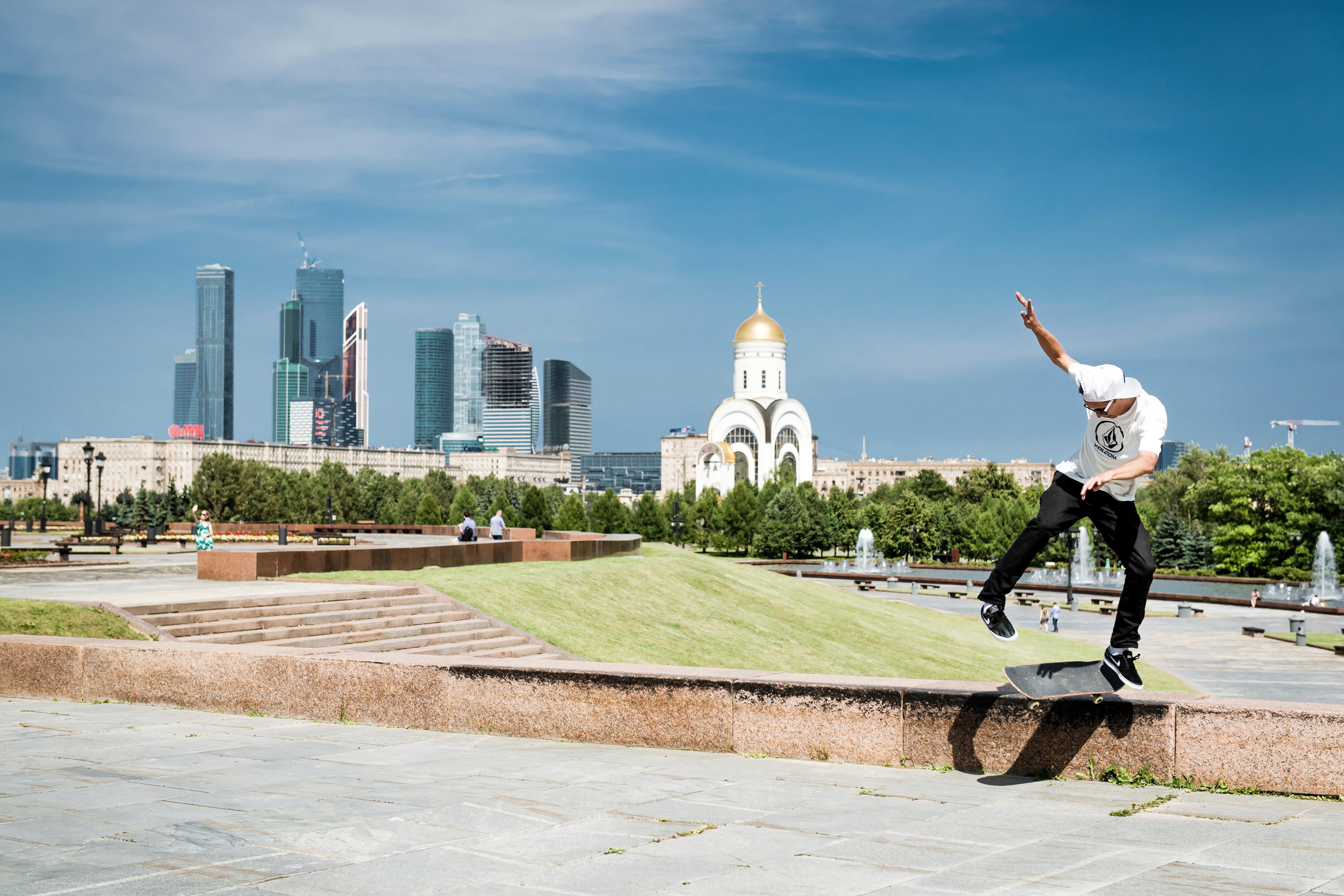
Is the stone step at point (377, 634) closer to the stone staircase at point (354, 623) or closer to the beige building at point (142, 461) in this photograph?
the stone staircase at point (354, 623)

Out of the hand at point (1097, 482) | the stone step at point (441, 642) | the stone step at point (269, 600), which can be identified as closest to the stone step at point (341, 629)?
the stone step at point (441, 642)

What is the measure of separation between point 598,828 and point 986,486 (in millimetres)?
111605

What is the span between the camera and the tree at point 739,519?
291 feet

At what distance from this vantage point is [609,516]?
89625 mm

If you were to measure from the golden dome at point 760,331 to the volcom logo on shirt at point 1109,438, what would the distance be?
11753 centimetres

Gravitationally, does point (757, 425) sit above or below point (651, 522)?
above

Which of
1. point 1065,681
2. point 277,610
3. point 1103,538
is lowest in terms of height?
point 277,610

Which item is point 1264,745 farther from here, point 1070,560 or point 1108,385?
point 1070,560

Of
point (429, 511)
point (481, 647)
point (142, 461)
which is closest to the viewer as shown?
point (481, 647)

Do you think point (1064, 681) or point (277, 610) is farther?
point (277, 610)

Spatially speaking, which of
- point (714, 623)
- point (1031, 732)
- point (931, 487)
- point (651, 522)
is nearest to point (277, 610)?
point (714, 623)

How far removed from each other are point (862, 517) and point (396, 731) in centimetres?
9181

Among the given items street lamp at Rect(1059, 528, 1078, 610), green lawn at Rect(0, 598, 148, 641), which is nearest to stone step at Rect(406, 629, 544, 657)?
green lawn at Rect(0, 598, 148, 641)

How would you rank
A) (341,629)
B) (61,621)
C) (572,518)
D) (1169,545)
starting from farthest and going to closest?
(572,518) → (1169,545) → (341,629) → (61,621)
